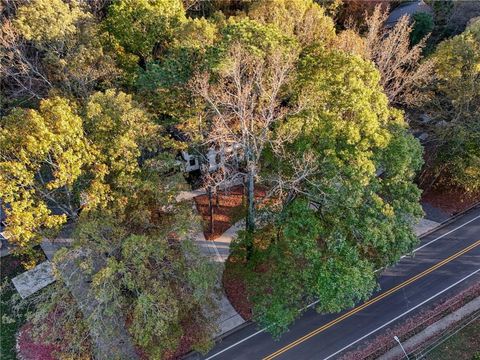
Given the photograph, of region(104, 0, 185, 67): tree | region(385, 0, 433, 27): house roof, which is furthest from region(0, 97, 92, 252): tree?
region(385, 0, 433, 27): house roof

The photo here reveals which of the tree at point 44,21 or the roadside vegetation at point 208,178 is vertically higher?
the tree at point 44,21

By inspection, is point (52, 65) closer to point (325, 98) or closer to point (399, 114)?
point (325, 98)

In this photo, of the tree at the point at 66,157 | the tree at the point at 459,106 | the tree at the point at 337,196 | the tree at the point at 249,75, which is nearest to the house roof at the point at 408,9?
the tree at the point at 459,106

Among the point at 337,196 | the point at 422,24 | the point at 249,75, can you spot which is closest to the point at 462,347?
the point at 337,196

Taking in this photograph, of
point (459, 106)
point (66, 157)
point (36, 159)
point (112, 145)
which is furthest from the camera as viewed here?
point (459, 106)

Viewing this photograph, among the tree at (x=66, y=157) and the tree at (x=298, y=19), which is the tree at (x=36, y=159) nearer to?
the tree at (x=66, y=157)

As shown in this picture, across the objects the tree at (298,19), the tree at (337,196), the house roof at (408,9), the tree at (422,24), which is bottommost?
the tree at (337,196)

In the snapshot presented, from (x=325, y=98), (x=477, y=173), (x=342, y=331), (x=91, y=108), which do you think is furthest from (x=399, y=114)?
(x=91, y=108)

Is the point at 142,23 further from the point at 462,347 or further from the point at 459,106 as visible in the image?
the point at 462,347
